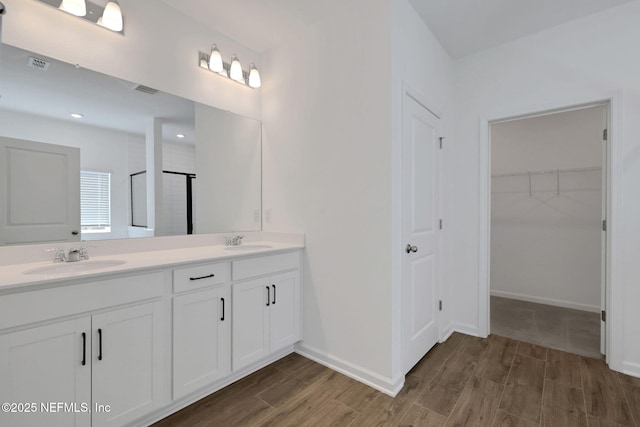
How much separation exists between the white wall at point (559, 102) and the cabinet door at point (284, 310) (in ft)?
5.28

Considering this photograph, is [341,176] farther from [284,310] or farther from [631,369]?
[631,369]

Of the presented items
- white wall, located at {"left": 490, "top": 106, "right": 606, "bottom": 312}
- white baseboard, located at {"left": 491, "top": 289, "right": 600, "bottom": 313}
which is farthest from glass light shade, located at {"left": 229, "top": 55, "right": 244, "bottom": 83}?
white baseboard, located at {"left": 491, "top": 289, "right": 600, "bottom": 313}

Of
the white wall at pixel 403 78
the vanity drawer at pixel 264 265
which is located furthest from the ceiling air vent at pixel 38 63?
the white wall at pixel 403 78

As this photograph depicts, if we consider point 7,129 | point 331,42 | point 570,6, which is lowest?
point 7,129

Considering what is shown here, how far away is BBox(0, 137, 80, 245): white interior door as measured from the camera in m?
1.50

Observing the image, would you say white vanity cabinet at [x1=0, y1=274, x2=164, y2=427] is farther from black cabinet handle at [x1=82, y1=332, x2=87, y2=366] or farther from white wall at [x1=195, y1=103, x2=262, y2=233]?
white wall at [x1=195, y1=103, x2=262, y2=233]

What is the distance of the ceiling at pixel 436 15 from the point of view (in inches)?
80.7

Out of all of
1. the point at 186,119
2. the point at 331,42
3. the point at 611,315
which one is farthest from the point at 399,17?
the point at 611,315

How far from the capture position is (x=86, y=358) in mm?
1300

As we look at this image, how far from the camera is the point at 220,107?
2439 millimetres

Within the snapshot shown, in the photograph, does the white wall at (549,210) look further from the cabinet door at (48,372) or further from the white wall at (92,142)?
the cabinet door at (48,372)

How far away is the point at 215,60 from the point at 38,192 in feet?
4.89

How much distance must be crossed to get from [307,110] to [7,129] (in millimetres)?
1815

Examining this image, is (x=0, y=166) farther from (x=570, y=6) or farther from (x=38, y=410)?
(x=570, y=6)
